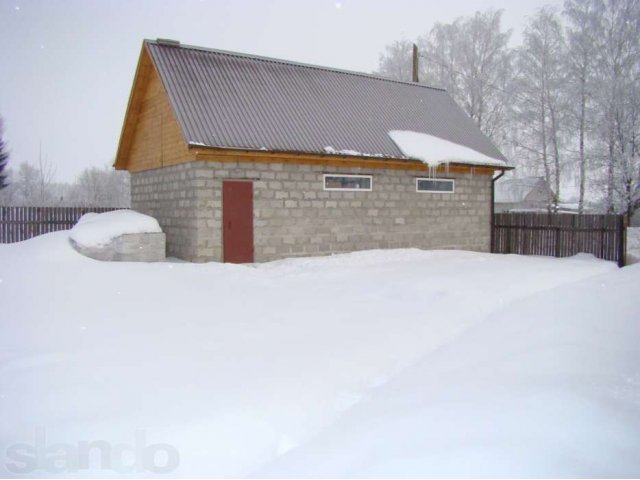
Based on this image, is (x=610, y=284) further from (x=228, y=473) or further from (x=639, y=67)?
(x=639, y=67)

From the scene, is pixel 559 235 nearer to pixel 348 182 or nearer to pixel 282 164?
pixel 348 182

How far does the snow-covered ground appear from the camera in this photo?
387cm

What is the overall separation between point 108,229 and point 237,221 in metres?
3.08

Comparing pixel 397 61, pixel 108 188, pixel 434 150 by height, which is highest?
pixel 397 61

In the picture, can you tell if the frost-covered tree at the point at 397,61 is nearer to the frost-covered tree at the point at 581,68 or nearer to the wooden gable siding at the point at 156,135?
the frost-covered tree at the point at 581,68

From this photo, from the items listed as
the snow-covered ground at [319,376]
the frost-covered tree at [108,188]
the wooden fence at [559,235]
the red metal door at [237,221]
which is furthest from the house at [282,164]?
the frost-covered tree at [108,188]

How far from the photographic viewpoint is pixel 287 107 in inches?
597

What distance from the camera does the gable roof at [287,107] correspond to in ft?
43.5

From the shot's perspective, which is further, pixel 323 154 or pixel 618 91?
pixel 618 91

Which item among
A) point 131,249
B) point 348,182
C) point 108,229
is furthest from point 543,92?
point 108,229

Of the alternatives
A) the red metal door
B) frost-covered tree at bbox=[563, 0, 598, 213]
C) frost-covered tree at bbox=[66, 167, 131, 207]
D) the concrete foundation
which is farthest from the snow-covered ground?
frost-covered tree at bbox=[66, 167, 131, 207]

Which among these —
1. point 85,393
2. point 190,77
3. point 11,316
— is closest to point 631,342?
point 85,393

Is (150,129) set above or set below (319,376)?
above

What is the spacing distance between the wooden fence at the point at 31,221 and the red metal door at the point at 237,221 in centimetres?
760
